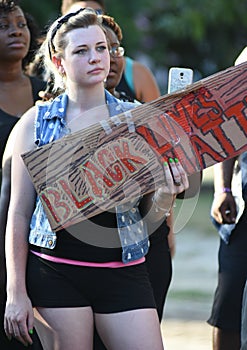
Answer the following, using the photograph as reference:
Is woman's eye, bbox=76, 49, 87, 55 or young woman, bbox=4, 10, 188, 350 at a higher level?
woman's eye, bbox=76, 49, 87, 55

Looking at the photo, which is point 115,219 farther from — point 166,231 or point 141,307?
point 166,231

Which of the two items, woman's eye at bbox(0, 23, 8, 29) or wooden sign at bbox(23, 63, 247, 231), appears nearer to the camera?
wooden sign at bbox(23, 63, 247, 231)

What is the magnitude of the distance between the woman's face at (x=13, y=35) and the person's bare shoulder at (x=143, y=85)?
0.76 m

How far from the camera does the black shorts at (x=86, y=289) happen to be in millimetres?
3701

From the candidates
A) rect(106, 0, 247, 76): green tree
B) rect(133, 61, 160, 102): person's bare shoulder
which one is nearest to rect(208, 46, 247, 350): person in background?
rect(133, 61, 160, 102): person's bare shoulder

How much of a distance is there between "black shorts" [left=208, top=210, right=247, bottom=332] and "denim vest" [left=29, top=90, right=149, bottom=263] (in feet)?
2.81

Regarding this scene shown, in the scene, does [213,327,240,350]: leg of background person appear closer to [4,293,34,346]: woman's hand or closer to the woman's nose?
[4,293,34,346]: woman's hand

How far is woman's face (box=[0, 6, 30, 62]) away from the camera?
4.86 metres

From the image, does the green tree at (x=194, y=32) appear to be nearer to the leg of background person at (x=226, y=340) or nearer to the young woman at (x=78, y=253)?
the leg of background person at (x=226, y=340)

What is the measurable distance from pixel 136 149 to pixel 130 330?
0.70m

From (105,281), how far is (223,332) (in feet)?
3.86

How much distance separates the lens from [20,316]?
12.0 feet

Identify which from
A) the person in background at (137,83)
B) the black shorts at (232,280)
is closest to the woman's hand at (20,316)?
the black shorts at (232,280)

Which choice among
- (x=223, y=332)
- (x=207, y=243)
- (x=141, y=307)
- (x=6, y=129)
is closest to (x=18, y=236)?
(x=141, y=307)
